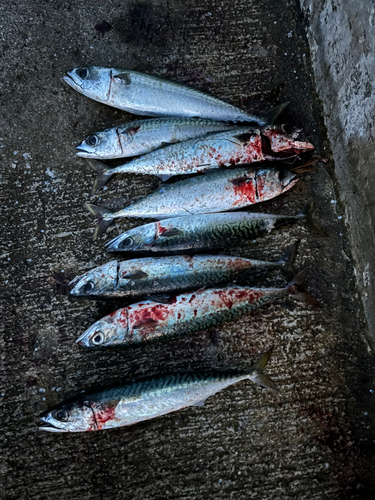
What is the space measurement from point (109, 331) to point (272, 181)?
183 centimetres

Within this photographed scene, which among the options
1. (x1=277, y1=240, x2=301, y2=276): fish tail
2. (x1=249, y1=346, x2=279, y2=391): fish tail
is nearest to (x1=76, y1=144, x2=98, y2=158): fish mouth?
(x1=277, y1=240, x2=301, y2=276): fish tail

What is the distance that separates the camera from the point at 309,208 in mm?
3158

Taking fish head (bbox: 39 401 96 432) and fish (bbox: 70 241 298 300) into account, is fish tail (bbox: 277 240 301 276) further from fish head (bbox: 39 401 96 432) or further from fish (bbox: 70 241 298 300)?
fish head (bbox: 39 401 96 432)

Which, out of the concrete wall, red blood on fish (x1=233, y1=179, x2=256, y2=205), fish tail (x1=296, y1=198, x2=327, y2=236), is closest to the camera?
the concrete wall

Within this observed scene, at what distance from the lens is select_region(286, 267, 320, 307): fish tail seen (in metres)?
3.00

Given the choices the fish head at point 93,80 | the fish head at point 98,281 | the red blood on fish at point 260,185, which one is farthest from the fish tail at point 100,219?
the red blood on fish at point 260,185

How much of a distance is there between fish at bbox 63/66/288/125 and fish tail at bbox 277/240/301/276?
1.16 m

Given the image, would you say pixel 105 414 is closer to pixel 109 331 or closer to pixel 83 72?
pixel 109 331

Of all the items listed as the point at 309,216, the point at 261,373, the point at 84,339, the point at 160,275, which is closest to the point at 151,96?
the point at 160,275

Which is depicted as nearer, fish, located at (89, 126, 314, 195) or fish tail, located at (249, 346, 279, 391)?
fish tail, located at (249, 346, 279, 391)

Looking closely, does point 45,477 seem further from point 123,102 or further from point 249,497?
point 123,102

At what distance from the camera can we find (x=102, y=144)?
3164mm

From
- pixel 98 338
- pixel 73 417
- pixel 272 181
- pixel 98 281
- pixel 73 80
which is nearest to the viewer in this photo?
pixel 73 417

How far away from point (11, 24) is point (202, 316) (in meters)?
3.34
